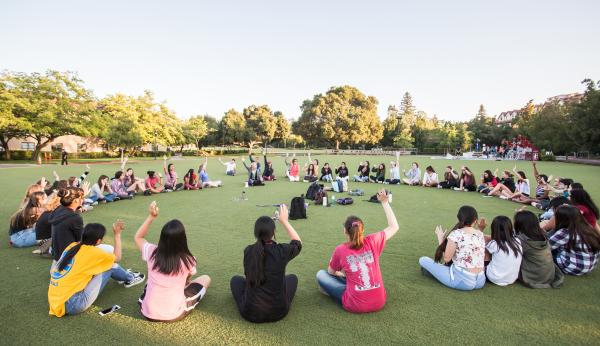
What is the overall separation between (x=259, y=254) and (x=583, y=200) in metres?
5.74

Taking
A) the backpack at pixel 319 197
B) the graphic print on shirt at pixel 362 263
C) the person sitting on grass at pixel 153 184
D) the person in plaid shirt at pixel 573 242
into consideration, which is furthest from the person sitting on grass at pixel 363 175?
the graphic print on shirt at pixel 362 263

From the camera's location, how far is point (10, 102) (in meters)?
30.5

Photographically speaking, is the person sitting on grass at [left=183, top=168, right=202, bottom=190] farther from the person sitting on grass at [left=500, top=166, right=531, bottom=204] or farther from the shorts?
the person sitting on grass at [left=500, top=166, right=531, bottom=204]

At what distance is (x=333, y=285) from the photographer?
4.12 meters

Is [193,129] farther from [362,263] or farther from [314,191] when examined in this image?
[362,263]

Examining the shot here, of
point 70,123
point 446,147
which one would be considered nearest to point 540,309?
point 70,123

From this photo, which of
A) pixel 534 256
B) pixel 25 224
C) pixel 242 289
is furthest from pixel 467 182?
pixel 25 224

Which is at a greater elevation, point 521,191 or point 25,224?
point 521,191

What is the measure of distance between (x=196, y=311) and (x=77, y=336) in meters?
1.21

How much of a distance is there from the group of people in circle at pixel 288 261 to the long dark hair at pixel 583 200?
2cm

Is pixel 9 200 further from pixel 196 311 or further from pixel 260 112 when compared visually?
pixel 260 112

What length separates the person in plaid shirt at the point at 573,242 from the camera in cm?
465

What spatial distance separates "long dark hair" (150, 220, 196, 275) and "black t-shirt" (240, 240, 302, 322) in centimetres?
70

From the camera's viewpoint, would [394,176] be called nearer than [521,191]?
No
